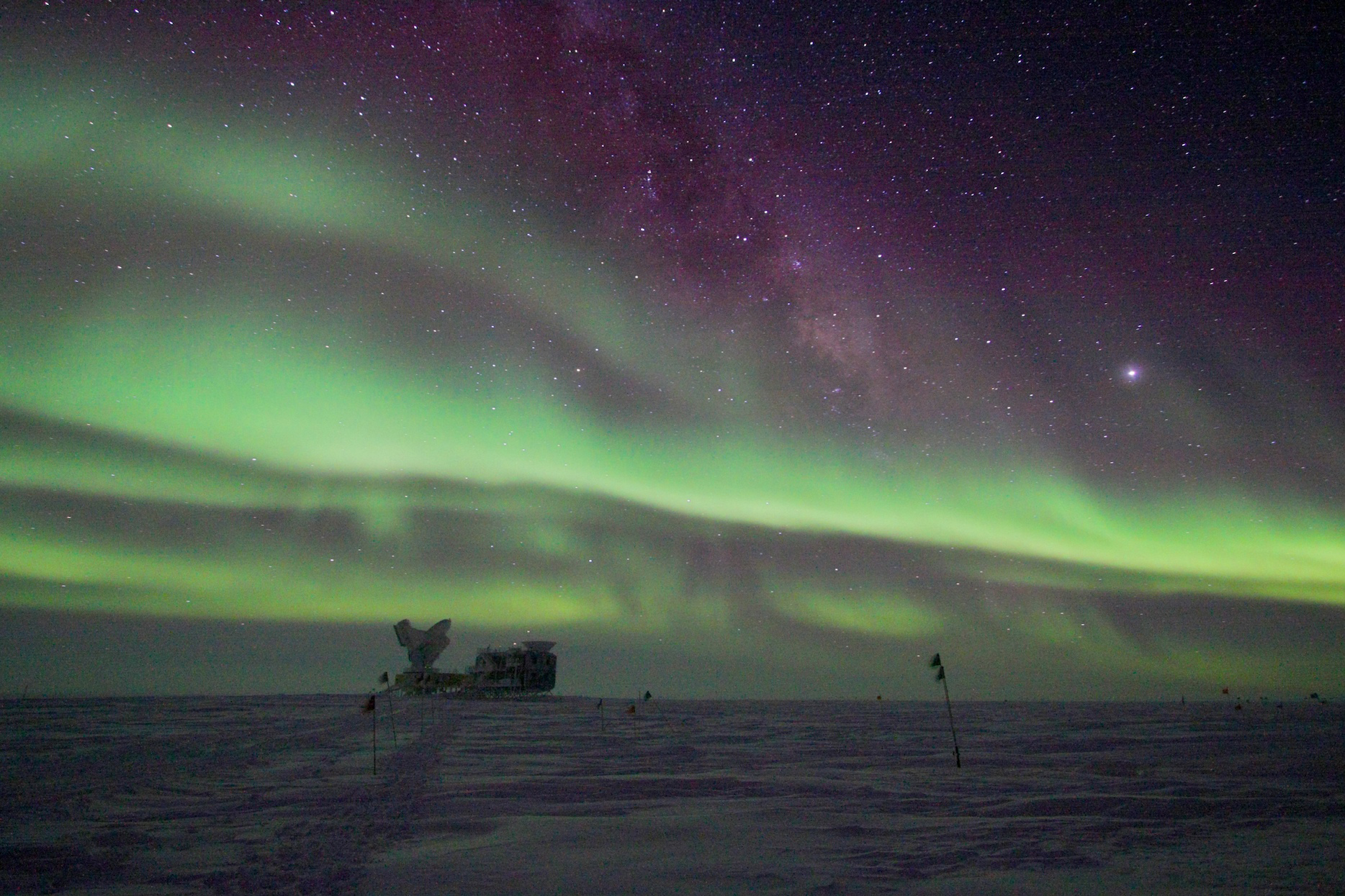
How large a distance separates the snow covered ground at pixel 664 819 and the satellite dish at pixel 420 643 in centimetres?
9622

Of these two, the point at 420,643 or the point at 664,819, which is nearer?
the point at 664,819

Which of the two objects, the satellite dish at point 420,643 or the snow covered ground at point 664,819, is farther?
the satellite dish at point 420,643

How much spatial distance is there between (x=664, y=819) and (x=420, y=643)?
388ft

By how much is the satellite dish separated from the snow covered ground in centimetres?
9622

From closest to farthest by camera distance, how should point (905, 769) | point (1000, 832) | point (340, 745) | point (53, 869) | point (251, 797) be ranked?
1. point (53, 869)
2. point (1000, 832)
3. point (251, 797)
4. point (905, 769)
5. point (340, 745)

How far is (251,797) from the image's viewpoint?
662 inches

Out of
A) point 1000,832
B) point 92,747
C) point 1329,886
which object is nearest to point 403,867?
point 1000,832

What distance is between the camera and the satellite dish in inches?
4818

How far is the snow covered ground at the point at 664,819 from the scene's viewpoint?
10359 millimetres

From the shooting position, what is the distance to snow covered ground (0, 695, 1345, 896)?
10.4 m

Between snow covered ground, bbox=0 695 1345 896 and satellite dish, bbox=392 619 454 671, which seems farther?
satellite dish, bbox=392 619 454 671

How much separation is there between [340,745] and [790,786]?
21.3 metres

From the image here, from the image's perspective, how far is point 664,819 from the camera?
584 inches

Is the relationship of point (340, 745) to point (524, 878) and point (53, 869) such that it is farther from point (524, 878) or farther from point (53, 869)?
point (524, 878)
